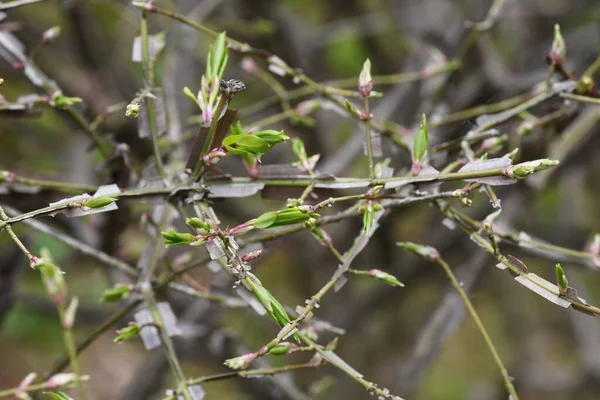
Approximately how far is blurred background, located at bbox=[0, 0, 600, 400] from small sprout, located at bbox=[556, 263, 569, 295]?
0.15 meters

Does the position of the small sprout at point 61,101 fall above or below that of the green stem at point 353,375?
above

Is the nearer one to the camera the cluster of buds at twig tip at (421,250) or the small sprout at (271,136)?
the small sprout at (271,136)

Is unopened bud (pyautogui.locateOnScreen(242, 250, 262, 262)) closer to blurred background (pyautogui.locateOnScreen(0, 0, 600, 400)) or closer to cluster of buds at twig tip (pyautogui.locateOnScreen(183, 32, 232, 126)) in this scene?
cluster of buds at twig tip (pyautogui.locateOnScreen(183, 32, 232, 126))

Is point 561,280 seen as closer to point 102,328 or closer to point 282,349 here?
point 282,349

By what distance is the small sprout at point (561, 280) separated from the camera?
0.39 meters

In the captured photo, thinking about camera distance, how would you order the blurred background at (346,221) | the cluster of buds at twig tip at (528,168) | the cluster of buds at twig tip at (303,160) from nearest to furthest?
the cluster of buds at twig tip at (528,168) → the cluster of buds at twig tip at (303,160) → the blurred background at (346,221)

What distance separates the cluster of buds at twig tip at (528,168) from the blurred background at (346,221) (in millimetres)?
192

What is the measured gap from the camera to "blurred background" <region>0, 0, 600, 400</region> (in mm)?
781

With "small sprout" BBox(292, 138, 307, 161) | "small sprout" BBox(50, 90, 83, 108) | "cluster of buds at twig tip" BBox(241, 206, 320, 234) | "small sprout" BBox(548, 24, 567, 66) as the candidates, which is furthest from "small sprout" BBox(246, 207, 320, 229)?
"small sprout" BBox(548, 24, 567, 66)

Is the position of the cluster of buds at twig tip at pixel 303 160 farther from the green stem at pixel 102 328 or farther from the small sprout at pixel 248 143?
the green stem at pixel 102 328


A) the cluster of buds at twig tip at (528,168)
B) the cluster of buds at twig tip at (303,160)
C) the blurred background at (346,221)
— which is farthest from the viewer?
the blurred background at (346,221)

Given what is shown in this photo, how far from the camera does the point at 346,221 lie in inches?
39.8

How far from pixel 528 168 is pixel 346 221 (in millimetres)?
653

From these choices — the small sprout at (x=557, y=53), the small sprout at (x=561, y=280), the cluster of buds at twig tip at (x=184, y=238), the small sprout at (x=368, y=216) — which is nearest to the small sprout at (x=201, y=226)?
the cluster of buds at twig tip at (x=184, y=238)
